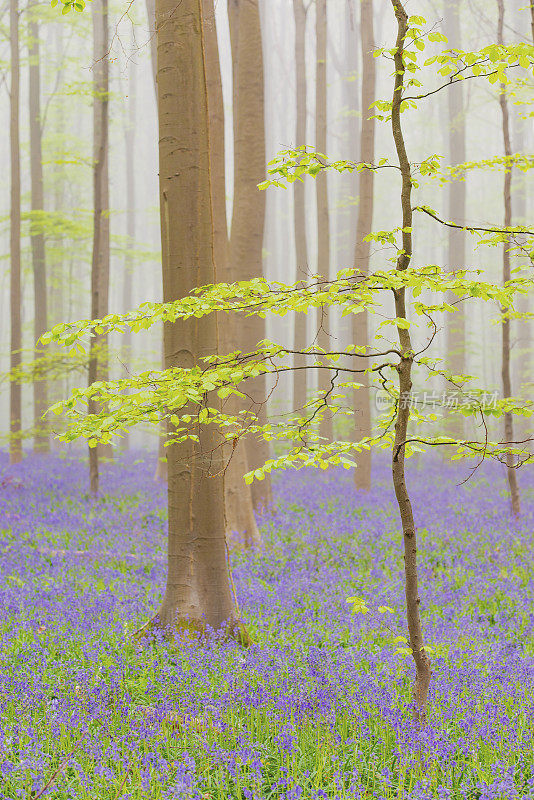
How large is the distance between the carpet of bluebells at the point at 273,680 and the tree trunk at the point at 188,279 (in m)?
0.50

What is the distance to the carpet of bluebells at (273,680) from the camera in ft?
11.5

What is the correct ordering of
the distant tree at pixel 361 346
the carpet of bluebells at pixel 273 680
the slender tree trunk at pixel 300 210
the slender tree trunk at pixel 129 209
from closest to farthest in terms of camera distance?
the distant tree at pixel 361 346
the carpet of bluebells at pixel 273 680
the slender tree trunk at pixel 300 210
the slender tree trunk at pixel 129 209

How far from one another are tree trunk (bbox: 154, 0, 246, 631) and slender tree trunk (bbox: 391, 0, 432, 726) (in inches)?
77.1

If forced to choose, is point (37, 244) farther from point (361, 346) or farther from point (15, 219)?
point (361, 346)

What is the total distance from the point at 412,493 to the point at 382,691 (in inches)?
382

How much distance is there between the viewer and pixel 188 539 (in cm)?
557

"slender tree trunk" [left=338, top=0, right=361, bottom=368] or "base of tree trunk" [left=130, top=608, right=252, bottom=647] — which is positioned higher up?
"slender tree trunk" [left=338, top=0, right=361, bottom=368]

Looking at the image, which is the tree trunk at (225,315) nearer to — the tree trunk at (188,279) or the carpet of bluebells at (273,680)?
the carpet of bluebells at (273,680)

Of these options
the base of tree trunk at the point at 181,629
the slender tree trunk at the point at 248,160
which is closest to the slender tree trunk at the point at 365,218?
the slender tree trunk at the point at 248,160

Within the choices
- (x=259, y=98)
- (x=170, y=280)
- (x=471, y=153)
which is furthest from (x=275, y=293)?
(x=471, y=153)

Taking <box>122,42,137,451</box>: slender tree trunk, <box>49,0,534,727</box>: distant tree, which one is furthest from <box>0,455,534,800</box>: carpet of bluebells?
<box>122,42,137,451</box>: slender tree trunk

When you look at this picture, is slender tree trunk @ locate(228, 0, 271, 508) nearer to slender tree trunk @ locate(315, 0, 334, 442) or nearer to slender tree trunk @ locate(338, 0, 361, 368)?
slender tree trunk @ locate(315, 0, 334, 442)

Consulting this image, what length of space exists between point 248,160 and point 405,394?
8006 millimetres

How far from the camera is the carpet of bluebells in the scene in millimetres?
3490
